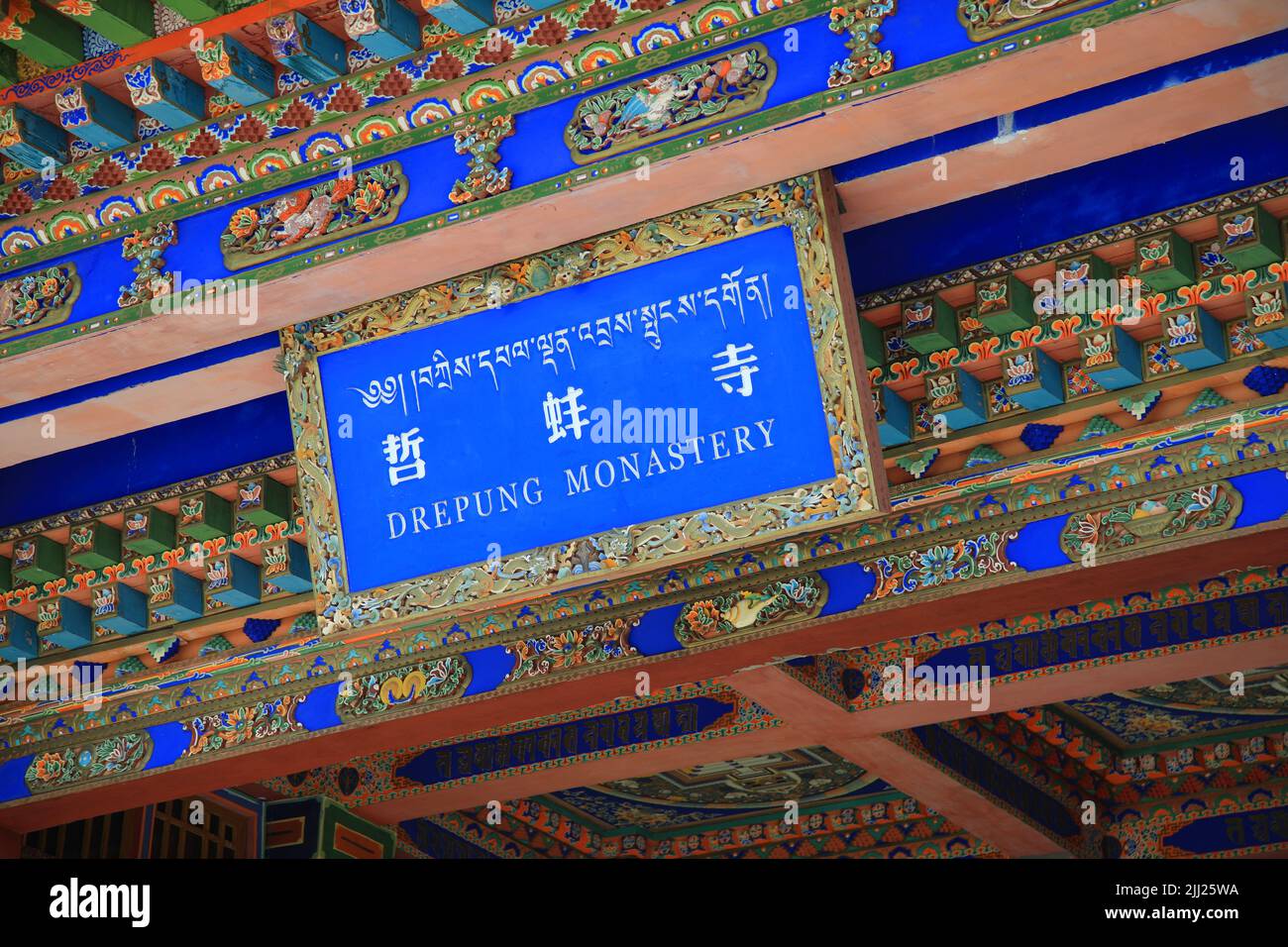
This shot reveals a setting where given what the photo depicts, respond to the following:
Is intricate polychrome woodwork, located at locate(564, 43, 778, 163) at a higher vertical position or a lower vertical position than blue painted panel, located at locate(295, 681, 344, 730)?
higher

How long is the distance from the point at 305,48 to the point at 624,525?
147 centimetres

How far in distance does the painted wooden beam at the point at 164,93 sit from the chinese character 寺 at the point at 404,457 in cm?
103

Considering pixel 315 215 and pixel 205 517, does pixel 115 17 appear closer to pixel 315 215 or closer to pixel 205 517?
pixel 315 215

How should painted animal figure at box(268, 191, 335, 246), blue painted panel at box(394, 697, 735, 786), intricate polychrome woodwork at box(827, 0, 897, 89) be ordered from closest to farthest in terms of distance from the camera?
intricate polychrome woodwork at box(827, 0, 897, 89)
painted animal figure at box(268, 191, 335, 246)
blue painted panel at box(394, 697, 735, 786)

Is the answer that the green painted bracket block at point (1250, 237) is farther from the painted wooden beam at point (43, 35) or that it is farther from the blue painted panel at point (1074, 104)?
the painted wooden beam at point (43, 35)

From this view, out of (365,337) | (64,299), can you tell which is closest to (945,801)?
(365,337)

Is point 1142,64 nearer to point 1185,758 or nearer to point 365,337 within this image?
point 365,337

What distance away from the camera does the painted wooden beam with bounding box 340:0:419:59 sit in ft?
14.9

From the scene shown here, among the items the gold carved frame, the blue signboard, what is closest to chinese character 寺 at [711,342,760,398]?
the blue signboard

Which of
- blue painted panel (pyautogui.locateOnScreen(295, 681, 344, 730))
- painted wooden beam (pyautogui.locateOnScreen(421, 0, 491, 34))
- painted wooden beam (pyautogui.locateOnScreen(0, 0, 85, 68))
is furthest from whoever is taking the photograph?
→ blue painted panel (pyautogui.locateOnScreen(295, 681, 344, 730))

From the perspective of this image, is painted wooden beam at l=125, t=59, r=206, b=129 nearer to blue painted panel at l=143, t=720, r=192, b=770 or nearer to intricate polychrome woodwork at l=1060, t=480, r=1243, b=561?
blue painted panel at l=143, t=720, r=192, b=770

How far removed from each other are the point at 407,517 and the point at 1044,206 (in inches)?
71.6

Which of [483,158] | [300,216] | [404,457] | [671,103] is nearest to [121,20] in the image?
A: [300,216]

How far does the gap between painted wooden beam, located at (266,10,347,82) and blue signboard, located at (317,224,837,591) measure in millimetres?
708
